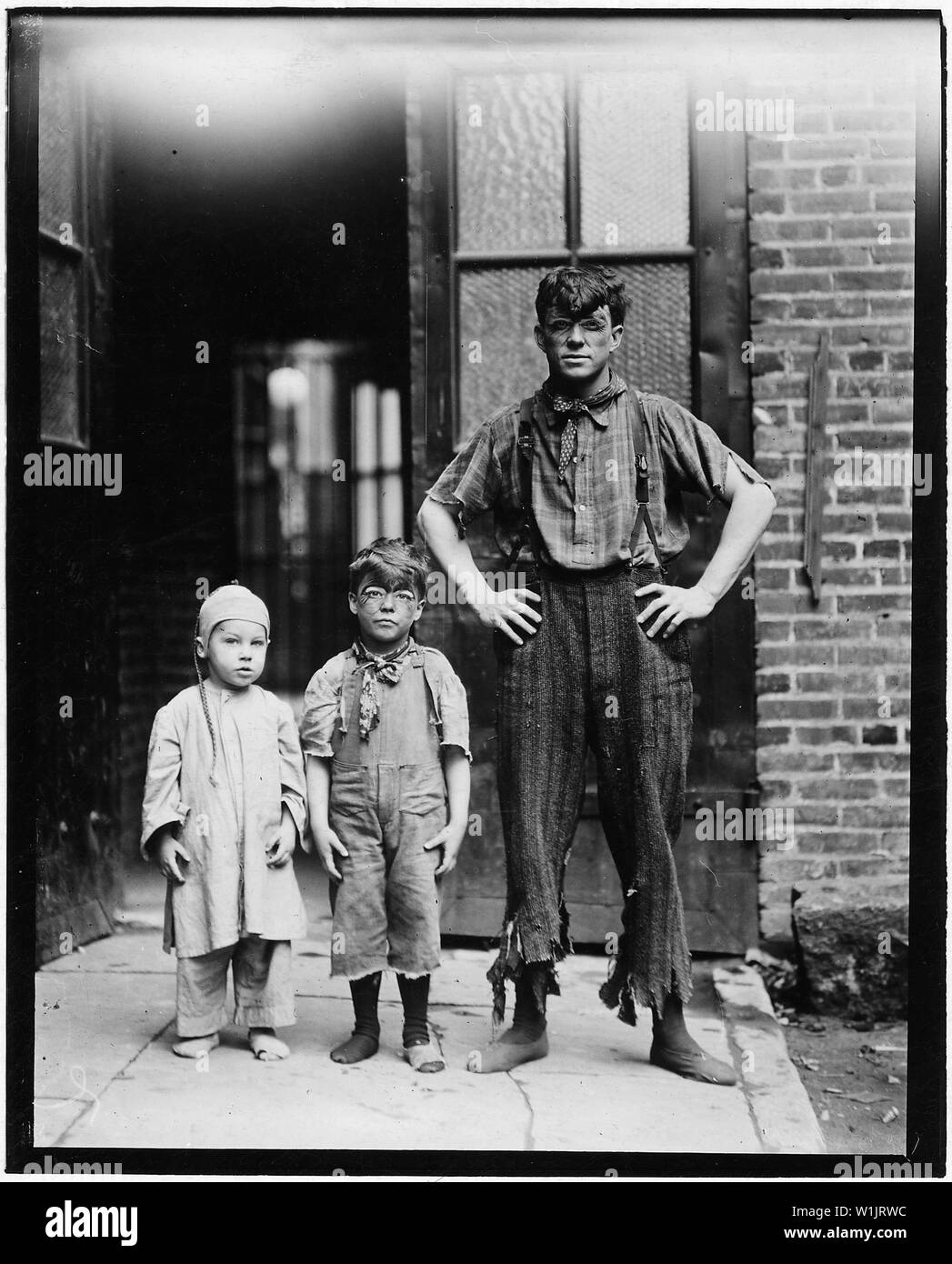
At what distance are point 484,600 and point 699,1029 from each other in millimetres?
1543

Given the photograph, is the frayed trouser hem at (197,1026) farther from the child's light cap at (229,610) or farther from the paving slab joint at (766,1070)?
the paving slab joint at (766,1070)

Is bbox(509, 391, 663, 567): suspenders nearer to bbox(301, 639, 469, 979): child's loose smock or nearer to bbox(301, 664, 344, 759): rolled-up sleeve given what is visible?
bbox(301, 639, 469, 979): child's loose smock

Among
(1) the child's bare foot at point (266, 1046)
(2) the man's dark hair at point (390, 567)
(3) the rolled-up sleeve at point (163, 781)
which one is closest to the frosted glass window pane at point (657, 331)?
(2) the man's dark hair at point (390, 567)

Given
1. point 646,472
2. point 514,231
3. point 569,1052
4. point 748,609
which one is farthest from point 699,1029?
point 514,231

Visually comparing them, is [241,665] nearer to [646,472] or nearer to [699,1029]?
[646,472]

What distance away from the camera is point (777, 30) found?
3.68 metres

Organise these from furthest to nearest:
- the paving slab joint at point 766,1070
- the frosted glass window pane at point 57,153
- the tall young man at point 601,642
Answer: the frosted glass window pane at point 57,153
the tall young man at point 601,642
the paving slab joint at point 766,1070

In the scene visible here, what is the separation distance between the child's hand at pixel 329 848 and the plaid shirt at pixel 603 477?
0.97 meters

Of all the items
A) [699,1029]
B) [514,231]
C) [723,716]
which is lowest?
[699,1029]

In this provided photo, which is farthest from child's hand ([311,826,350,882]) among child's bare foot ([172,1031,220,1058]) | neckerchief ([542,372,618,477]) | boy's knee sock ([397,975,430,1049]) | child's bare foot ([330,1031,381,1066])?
neckerchief ([542,372,618,477])

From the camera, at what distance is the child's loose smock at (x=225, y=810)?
3.55 m

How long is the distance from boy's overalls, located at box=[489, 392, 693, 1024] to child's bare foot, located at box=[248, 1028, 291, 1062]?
63 centimetres

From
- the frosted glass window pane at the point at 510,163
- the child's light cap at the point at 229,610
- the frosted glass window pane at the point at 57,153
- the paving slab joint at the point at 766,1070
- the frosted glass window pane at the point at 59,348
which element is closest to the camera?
the paving slab joint at the point at 766,1070
